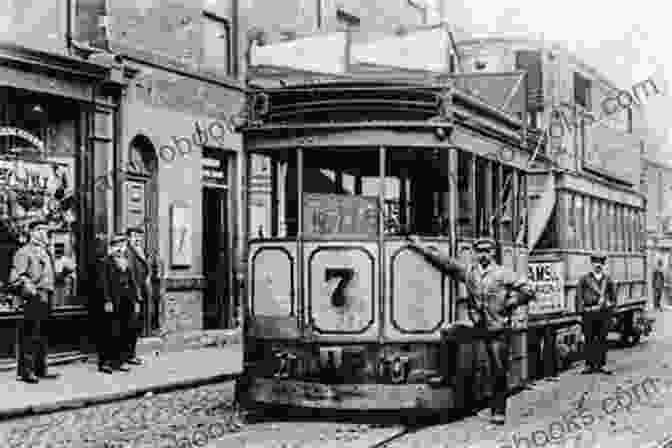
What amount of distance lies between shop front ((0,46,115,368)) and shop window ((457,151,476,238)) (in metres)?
5.65

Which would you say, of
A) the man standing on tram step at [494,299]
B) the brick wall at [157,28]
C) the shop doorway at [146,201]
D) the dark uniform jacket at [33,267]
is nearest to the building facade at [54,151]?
the brick wall at [157,28]

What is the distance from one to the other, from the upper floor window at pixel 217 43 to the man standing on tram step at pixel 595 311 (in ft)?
25.0

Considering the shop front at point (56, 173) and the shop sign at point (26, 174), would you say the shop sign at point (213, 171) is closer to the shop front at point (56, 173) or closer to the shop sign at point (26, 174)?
the shop front at point (56, 173)

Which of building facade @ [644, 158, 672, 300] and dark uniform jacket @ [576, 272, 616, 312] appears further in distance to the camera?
building facade @ [644, 158, 672, 300]

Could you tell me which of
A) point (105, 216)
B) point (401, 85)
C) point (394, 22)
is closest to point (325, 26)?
Result: point (394, 22)

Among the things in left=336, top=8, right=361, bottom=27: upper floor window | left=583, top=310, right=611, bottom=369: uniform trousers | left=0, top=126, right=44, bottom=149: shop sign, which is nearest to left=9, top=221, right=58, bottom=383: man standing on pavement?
left=0, top=126, right=44, bottom=149: shop sign

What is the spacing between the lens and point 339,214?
976cm

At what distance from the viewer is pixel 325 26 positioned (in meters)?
21.6

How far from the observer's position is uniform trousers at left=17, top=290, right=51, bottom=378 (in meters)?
11.5

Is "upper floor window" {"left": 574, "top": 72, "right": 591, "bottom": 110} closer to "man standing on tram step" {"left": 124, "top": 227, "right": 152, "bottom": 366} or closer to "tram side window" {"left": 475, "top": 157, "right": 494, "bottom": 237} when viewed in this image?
"tram side window" {"left": 475, "top": 157, "right": 494, "bottom": 237}

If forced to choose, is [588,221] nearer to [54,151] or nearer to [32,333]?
[54,151]

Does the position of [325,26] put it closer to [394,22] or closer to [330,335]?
[394,22]

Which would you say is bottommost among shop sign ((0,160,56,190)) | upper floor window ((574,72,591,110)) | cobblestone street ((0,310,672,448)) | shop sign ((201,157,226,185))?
cobblestone street ((0,310,672,448))

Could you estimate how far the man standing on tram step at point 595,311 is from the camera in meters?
14.2
